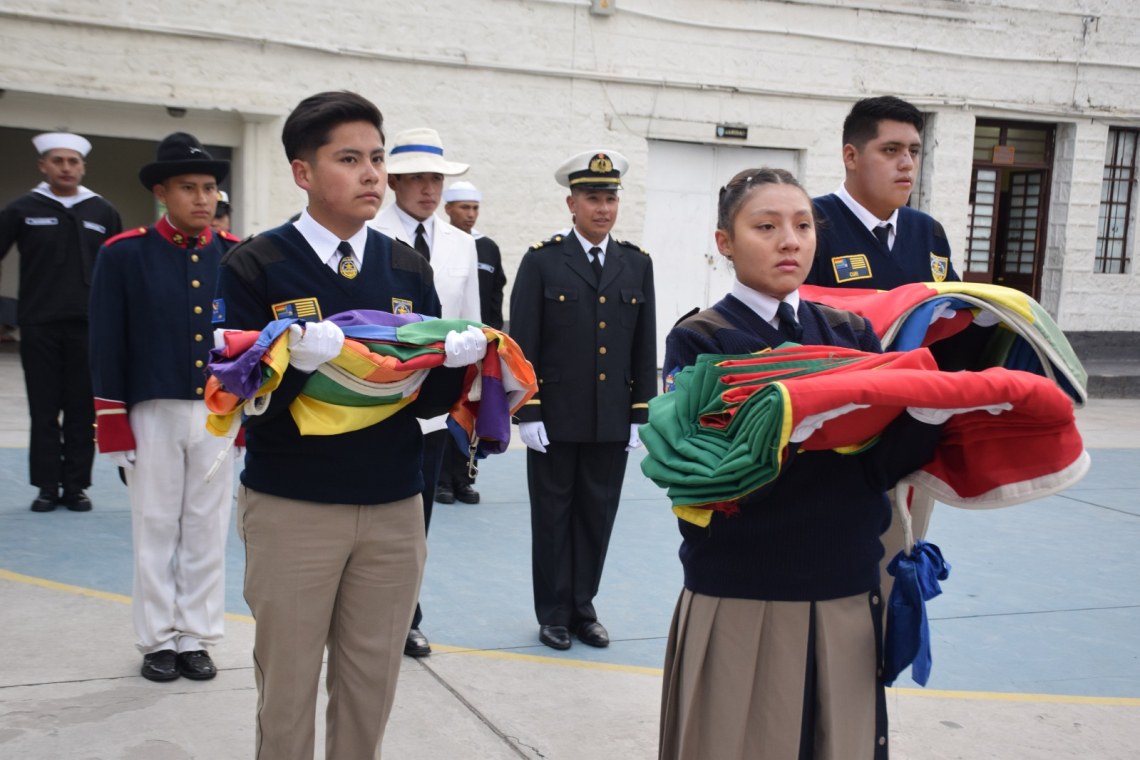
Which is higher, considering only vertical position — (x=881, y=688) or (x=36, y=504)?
(x=881, y=688)

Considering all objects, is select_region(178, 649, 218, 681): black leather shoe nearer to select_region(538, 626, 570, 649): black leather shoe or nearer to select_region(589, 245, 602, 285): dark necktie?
select_region(538, 626, 570, 649): black leather shoe

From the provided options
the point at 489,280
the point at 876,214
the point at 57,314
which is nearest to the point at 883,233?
the point at 876,214

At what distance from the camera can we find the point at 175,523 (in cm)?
416

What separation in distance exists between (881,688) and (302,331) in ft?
5.21

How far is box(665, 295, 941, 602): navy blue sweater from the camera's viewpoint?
2.39 meters

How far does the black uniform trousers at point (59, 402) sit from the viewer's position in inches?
251

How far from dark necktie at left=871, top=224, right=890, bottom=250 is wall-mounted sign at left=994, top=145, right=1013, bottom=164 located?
1273 centimetres

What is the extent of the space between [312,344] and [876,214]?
79.1 inches

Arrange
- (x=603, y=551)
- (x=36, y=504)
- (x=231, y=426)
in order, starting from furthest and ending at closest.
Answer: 1. (x=36, y=504)
2. (x=603, y=551)
3. (x=231, y=426)

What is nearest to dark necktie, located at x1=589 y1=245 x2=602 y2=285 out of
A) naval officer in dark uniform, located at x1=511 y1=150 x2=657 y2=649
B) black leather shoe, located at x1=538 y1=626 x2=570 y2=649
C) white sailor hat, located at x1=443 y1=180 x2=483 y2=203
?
naval officer in dark uniform, located at x1=511 y1=150 x2=657 y2=649

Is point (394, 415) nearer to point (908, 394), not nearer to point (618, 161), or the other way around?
point (908, 394)

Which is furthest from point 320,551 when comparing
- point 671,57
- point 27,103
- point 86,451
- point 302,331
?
point 671,57

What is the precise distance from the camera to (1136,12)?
15008mm

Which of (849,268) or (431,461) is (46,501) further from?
(849,268)
